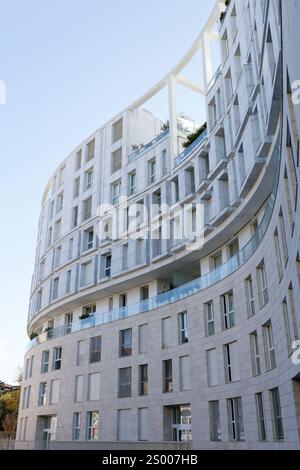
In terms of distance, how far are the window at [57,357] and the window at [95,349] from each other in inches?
154

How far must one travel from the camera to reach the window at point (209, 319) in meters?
25.0

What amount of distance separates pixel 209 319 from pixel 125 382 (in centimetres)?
769

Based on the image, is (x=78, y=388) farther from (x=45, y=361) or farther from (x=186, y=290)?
(x=186, y=290)

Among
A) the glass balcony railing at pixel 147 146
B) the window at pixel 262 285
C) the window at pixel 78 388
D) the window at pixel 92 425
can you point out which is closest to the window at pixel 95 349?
the window at pixel 78 388

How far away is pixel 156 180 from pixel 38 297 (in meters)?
16.9

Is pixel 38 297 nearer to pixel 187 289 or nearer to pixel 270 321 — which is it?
pixel 187 289

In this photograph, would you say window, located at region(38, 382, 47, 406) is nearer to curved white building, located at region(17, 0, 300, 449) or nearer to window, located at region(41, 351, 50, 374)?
curved white building, located at region(17, 0, 300, 449)

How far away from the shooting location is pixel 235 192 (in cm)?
2430

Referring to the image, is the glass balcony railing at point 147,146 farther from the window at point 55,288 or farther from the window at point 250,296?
the window at point 250,296

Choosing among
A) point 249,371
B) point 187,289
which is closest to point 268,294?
point 249,371

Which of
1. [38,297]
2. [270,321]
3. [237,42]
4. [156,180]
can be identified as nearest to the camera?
[270,321]

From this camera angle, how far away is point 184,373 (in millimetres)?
26094

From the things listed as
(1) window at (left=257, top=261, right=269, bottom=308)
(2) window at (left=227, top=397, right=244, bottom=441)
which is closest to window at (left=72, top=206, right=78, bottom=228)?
(1) window at (left=257, top=261, right=269, bottom=308)

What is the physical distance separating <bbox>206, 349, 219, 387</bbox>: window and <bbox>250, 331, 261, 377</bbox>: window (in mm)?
3166
